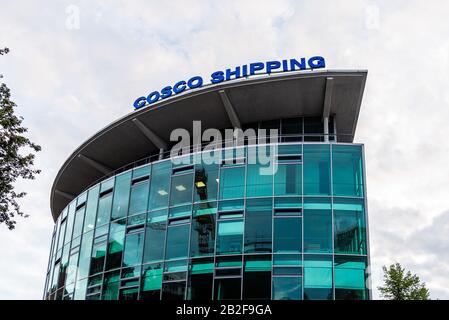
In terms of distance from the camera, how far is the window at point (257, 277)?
23.7 meters

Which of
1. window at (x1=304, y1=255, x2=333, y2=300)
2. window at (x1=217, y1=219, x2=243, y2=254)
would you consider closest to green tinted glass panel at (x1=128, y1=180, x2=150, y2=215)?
window at (x1=217, y1=219, x2=243, y2=254)

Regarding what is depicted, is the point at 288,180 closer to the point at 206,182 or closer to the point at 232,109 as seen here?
the point at 206,182

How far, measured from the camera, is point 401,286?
39.7 meters

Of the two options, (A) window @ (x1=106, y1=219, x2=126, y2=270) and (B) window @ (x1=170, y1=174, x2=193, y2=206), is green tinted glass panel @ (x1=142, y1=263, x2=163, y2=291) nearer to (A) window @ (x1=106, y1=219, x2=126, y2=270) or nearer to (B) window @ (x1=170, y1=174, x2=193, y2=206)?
(A) window @ (x1=106, y1=219, x2=126, y2=270)

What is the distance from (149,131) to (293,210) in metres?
11.3

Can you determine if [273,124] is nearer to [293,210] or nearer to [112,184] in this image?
[293,210]

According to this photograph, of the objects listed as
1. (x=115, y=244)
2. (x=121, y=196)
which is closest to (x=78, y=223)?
(x=121, y=196)

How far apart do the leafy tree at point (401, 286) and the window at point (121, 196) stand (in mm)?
22386

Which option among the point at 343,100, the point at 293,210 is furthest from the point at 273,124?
the point at 293,210

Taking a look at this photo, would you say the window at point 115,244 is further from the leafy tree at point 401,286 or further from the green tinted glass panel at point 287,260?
the leafy tree at point 401,286

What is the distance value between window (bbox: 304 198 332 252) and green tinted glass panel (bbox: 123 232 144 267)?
9007mm

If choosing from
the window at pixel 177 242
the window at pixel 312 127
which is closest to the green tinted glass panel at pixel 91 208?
the window at pixel 177 242
